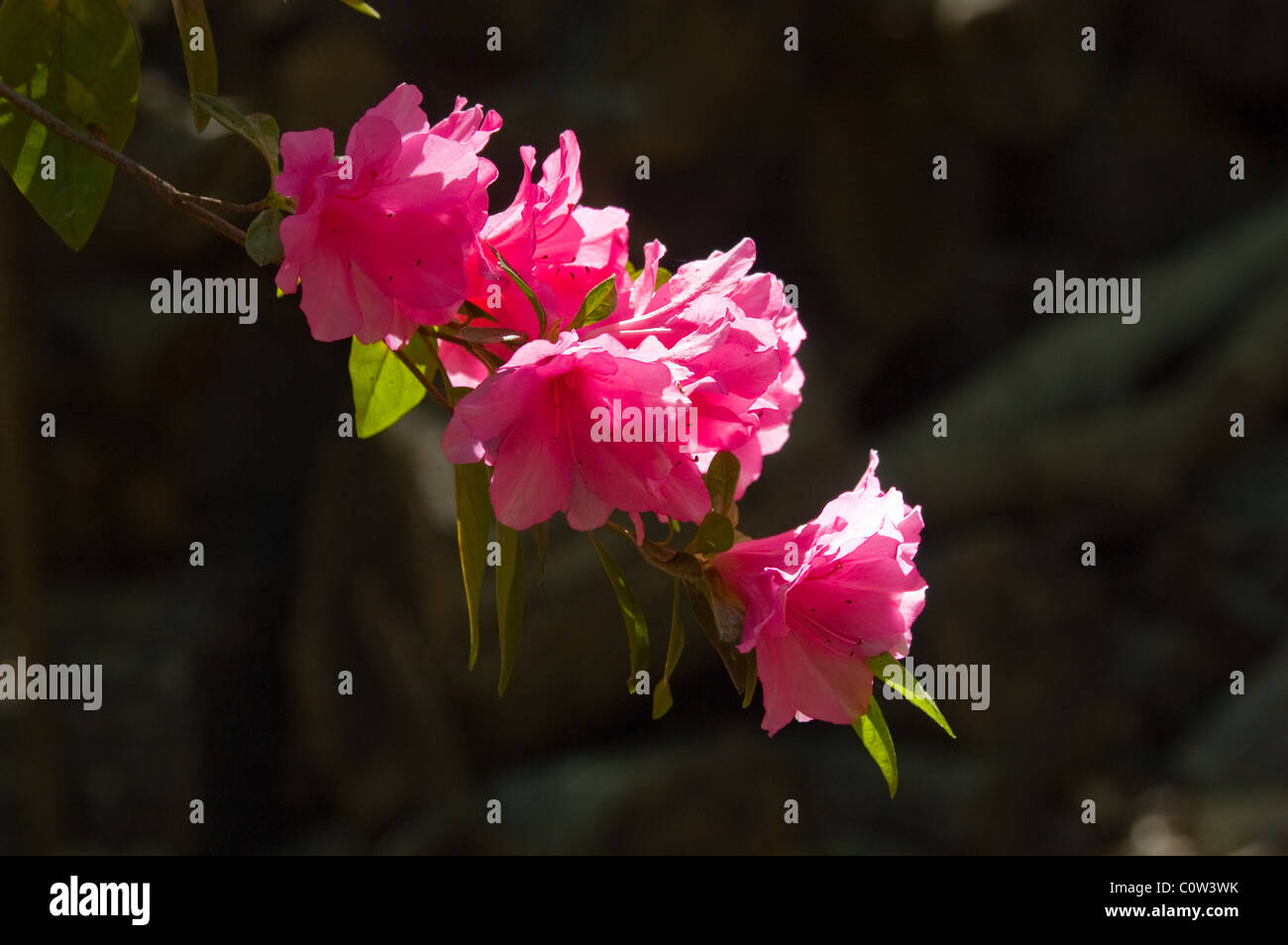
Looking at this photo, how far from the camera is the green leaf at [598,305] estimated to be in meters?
0.60

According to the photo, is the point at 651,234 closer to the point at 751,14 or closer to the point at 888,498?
the point at 751,14

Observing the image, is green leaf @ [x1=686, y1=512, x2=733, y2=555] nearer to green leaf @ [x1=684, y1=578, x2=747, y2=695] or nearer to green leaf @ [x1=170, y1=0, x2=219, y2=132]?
green leaf @ [x1=684, y1=578, x2=747, y2=695]

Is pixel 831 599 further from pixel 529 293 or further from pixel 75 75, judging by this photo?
pixel 75 75

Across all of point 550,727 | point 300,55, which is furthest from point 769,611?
point 300,55

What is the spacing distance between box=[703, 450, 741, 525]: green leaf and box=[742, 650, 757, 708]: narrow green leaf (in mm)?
66

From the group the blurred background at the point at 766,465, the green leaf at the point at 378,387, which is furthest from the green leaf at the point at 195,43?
the blurred background at the point at 766,465

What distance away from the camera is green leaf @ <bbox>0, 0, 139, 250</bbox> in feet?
2.52

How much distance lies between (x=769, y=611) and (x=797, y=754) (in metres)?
2.69

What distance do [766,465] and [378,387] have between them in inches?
95.2

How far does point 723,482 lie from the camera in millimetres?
638

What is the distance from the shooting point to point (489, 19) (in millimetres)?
3799

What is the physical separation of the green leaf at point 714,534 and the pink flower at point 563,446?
0.04 meters

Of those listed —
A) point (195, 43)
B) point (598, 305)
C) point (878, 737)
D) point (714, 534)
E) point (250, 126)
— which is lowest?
point (878, 737)

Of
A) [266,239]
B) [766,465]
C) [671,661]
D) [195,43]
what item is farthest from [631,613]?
[766,465]
